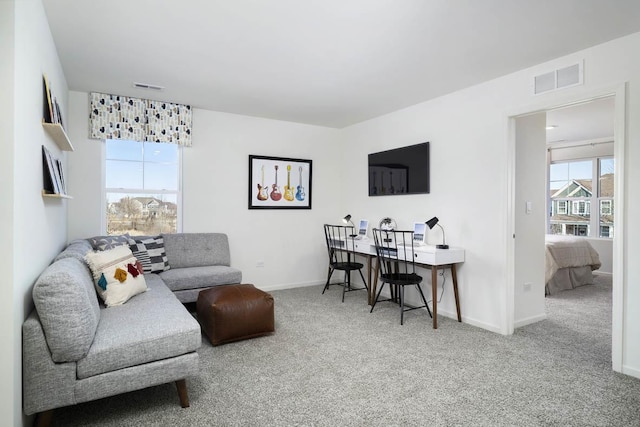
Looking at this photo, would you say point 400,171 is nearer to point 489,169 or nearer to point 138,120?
point 489,169

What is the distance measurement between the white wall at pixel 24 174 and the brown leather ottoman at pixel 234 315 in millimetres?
1248

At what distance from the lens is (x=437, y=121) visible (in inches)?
159

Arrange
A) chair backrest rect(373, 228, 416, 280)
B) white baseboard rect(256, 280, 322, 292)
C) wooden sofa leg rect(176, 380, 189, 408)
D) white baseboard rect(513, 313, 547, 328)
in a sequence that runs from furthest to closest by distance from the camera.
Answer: white baseboard rect(256, 280, 322, 292) < chair backrest rect(373, 228, 416, 280) < white baseboard rect(513, 313, 547, 328) < wooden sofa leg rect(176, 380, 189, 408)

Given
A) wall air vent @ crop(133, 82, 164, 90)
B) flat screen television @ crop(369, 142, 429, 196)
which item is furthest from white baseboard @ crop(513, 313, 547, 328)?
wall air vent @ crop(133, 82, 164, 90)

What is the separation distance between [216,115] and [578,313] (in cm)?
487

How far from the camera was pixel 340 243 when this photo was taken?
4.86 m

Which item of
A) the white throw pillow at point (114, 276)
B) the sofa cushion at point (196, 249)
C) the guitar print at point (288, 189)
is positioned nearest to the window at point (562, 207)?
the guitar print at point (288, 189)

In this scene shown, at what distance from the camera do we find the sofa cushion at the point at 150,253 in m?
3.83

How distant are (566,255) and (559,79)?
10.3 feet

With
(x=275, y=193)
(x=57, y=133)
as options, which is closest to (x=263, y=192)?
(x=275, y=193)

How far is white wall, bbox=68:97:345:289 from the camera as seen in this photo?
3943mm

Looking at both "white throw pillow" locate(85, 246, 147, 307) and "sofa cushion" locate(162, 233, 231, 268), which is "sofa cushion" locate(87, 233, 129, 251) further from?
"white throw pillow" locate(85, 246, 147, 307)

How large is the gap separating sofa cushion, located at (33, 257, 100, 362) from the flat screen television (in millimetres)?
3446

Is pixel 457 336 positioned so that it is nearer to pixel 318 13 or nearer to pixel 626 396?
pixel 626 396
